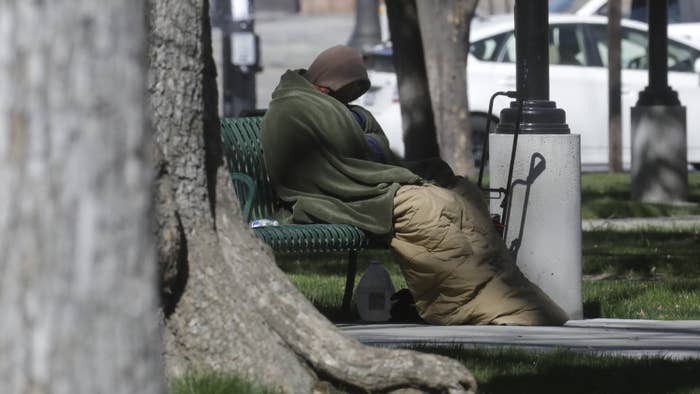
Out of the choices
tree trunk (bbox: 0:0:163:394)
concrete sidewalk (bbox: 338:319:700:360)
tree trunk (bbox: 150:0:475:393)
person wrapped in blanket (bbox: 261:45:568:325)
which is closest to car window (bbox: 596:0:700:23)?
concrete sidewalk (bbox: 338:319:700:360)

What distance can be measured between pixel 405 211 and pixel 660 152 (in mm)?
6468

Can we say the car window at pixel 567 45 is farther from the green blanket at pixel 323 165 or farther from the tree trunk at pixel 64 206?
the tree trunk at pixel 64 206

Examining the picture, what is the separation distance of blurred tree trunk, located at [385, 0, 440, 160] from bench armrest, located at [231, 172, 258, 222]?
3.97 metres

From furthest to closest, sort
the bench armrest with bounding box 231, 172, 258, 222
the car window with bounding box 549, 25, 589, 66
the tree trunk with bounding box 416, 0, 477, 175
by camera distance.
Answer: the car window with bounding box 549, 25, 589, 66 → the tree trunk with bounding box 416, 0, 477, 175 → the bench armrest with bounding box 231, 172, 258, 222

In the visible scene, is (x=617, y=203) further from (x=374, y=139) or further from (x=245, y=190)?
(x=245, y=190)

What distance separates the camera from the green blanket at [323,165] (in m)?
6.65

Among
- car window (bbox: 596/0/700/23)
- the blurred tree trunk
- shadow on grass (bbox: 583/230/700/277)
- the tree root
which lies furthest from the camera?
car window (bbox: 596/0/700/23)

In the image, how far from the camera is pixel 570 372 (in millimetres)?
5227

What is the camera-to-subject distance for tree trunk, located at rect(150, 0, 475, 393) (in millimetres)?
4430

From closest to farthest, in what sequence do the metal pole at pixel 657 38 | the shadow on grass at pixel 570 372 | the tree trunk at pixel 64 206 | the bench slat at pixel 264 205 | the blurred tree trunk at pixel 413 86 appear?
the tree trunk at pixel 64 206 < the shadow on grass at pixel 570 372 < the bench slat at pixel 264 205 < the blurred tree trunk at pixel 413 86 < the metal pole at pixel 657 38

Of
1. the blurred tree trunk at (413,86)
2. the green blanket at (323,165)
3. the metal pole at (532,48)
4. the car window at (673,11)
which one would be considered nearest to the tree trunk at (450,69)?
the blurred tree trunk at (413,86)

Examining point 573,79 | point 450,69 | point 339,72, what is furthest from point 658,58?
point 339,72

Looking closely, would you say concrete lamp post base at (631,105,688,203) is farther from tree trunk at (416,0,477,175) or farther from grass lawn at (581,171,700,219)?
Result: tree trunk at (416,0,477,175)

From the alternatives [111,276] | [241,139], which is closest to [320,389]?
[111,276]
